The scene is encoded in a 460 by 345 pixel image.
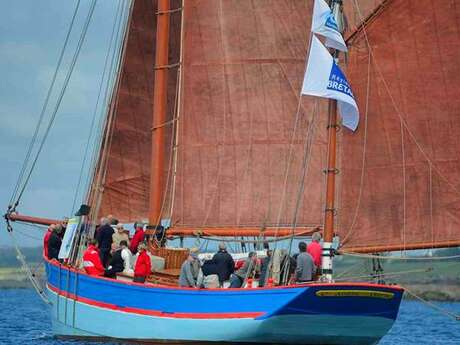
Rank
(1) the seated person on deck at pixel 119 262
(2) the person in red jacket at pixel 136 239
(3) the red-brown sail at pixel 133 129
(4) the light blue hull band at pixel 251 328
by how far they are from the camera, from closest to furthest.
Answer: (4) the light blue hull band at pixel 251 328, (1) the seated person on deck at pixel 119 262, (2) the person in red jacket at pixel 136 239, (3) the red-brown sail at pixel 133 129

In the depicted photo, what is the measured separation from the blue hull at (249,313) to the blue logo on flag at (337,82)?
17.4 feet

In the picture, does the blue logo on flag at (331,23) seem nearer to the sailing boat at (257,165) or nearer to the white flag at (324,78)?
the white flag at (324,78)

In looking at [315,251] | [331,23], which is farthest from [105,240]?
[331,23]

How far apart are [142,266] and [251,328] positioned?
13.9 feet

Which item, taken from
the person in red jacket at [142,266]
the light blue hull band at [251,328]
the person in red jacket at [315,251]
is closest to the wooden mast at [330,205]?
the person in red jacket at [315,251]

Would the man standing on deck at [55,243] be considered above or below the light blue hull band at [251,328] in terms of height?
above

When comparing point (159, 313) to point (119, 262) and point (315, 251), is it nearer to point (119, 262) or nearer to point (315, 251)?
point (119, 262)

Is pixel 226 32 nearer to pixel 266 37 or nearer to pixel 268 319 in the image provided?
pixel 266 37

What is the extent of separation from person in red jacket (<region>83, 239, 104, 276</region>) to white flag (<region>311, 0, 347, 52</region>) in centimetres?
967

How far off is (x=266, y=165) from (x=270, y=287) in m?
8.06

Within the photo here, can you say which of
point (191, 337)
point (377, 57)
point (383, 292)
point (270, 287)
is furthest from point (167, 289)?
point (377, 57)

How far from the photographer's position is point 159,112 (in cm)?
4312

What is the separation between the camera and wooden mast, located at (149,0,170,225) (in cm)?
4262

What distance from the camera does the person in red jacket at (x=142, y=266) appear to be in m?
37.2
